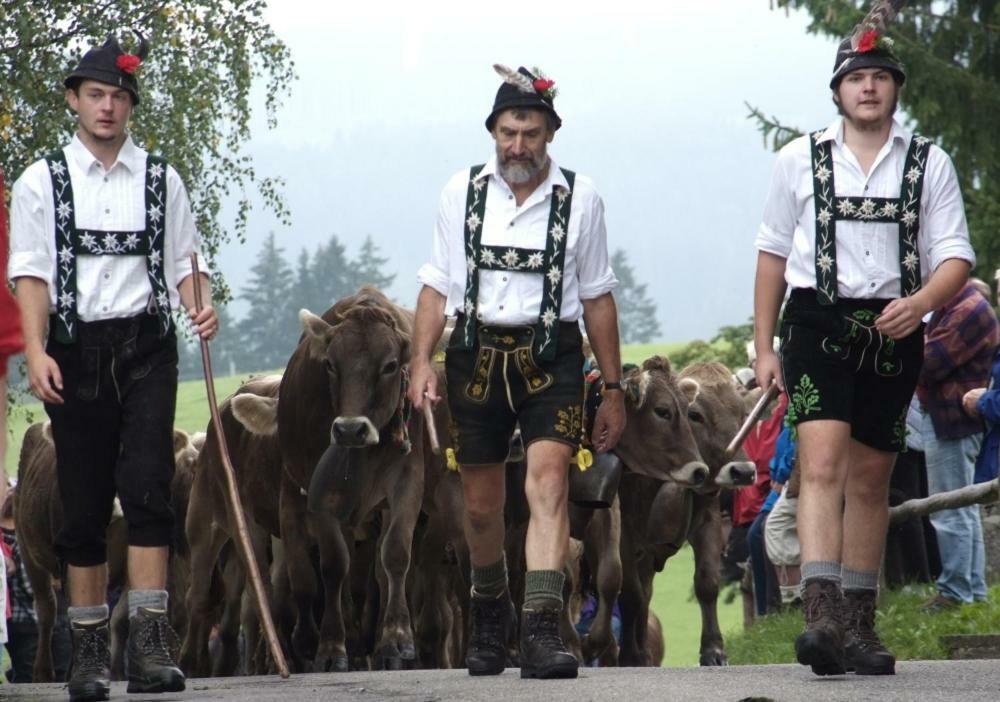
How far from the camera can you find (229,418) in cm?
1441

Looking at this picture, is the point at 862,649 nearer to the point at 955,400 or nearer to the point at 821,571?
the point at 821,571

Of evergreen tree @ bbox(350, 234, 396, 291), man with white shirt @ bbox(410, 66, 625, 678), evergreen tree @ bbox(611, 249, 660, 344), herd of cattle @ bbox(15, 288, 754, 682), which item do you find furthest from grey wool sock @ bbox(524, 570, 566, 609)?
evergreen tree @ bbox(611, 249, 660, 344)

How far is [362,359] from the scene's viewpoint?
12.5m

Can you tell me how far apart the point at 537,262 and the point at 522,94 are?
68 centimetres

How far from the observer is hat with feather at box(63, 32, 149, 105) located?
7.71 meters

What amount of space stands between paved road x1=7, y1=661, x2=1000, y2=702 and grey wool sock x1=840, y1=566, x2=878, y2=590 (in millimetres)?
331

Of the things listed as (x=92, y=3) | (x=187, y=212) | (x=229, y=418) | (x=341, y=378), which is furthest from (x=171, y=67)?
(x=187, y=212)

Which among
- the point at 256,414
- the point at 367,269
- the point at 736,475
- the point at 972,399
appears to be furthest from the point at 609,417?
the point at 367,269

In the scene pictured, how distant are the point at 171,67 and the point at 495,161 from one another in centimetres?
1819

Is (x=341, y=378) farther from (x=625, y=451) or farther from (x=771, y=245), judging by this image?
(x=771, y=245)

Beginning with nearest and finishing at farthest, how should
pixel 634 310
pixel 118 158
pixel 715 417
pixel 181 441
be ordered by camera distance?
1. pixel 118 158
2. pixel 715 417
3. pixel 181 441
4. pixel 634 310

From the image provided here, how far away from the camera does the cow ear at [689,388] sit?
49.2ft

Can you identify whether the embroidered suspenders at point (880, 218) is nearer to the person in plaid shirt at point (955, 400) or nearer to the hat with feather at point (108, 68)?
the hat with feather at point (108, 68)

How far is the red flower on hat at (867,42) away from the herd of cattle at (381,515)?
4501mm
